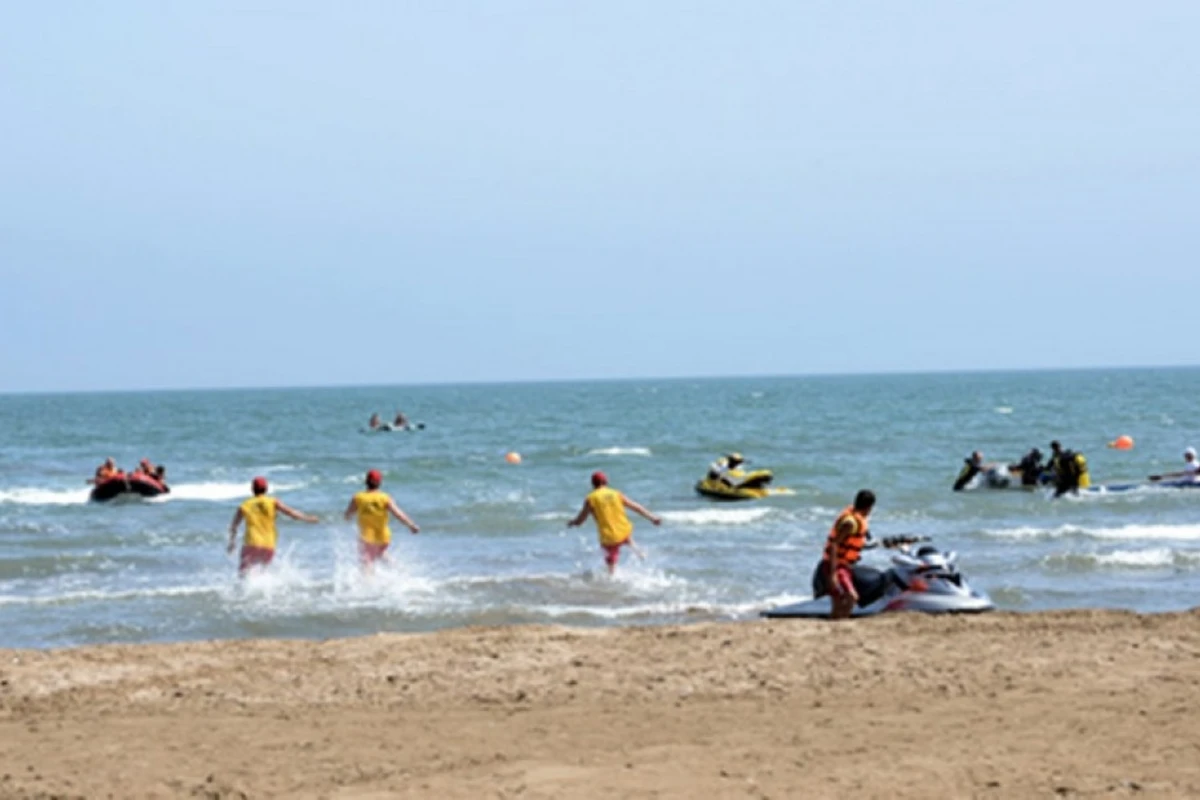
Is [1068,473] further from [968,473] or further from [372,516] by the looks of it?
[372,516]

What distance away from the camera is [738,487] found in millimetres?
30516

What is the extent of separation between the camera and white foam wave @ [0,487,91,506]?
34.0 meters

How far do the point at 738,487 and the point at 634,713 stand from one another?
22.1m

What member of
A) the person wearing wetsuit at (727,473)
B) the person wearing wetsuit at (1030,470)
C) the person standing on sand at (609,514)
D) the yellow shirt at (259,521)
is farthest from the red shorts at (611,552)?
the person wearing wetsuit at (1030,470)

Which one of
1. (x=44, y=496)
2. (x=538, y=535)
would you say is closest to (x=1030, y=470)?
(x=538, y=535)

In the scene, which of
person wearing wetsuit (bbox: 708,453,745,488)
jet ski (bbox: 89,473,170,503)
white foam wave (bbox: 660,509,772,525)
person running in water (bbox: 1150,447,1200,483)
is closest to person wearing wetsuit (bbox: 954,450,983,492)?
person running in water (bbox: 1150,447,1200,483)

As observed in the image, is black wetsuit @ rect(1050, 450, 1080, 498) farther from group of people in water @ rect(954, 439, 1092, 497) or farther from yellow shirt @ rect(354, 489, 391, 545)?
yellow shirt @ rect(354, 489, 391, 545)

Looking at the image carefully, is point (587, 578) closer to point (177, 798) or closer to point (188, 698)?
point (188, 698)

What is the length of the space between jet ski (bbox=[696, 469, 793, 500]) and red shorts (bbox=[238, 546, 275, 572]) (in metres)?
15.5

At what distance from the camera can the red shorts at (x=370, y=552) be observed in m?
16.0

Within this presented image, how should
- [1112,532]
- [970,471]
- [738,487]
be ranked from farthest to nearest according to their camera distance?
1. [970,471]
2. [738,487]
3. [1112,532]

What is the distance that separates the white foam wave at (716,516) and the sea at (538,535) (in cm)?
6

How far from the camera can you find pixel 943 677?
924 centimetres

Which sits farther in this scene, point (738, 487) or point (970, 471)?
point (970, 471)
